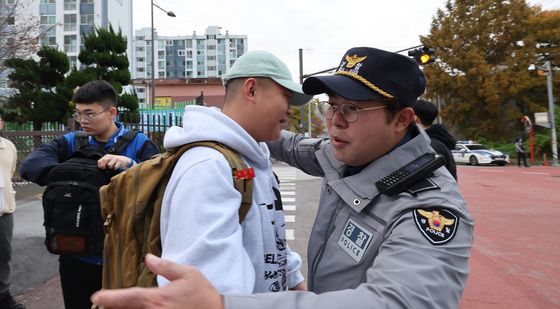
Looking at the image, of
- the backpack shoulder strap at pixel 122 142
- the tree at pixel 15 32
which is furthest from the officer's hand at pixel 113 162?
the tree at pixel 15 32

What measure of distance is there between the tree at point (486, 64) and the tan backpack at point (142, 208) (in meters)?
32.4

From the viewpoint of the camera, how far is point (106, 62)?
1673 centimetres

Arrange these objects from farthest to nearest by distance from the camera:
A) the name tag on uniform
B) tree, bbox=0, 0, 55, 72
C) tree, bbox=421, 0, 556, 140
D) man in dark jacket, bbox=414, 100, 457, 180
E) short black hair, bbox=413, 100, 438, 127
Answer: tree, bbox=421, 0, 556, 140 → tree, bbox=0, 0, 55, 72 → short black hair, bbox=413, 100, 438, 127 → man in dark jacket, bbox=414, 100, 457, 180 → the name tag on uniform

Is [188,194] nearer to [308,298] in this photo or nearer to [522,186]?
[308,298]

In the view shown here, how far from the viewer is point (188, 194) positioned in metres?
1.14

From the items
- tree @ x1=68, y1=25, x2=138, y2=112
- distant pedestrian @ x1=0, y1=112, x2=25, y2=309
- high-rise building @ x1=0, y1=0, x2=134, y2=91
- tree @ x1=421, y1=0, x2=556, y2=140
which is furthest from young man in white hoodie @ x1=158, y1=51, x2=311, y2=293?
high-rise building @ x1=0, y1=0, x2=134, y2=91

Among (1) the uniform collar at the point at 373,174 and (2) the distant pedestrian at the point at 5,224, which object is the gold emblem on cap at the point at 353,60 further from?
(2) the distant pedestrian at the point at 5,224

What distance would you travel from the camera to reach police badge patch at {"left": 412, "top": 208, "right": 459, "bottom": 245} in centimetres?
110

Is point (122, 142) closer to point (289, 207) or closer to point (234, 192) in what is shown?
point (234, 192)

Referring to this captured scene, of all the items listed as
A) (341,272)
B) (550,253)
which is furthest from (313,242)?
(550,253)

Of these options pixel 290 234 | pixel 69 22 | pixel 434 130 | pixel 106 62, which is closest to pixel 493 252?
pixel 290 234

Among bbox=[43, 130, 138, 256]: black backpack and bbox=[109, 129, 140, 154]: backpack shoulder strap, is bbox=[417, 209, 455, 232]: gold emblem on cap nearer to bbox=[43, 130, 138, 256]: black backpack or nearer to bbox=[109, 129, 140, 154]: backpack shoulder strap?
bbox=[43, 130, 138, 256]: black backpack

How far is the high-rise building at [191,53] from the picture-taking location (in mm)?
104812

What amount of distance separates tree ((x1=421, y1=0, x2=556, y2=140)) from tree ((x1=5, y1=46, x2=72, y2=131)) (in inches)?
1009
